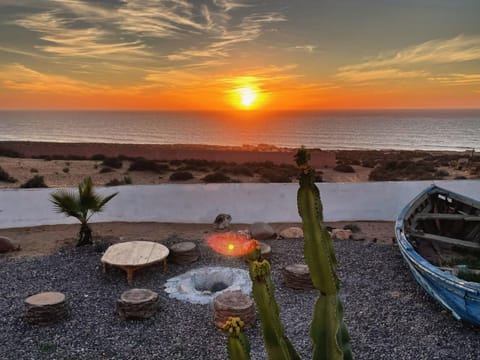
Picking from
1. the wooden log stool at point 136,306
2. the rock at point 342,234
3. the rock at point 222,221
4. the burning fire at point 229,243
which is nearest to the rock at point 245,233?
the burning fire at point 229,243

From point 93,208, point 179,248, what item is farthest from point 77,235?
point 179,248

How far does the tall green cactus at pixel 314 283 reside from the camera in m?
3.05

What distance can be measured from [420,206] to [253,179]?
1509 cm

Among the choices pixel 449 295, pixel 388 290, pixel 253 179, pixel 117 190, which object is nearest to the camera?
pixel 449 295

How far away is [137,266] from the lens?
854cm

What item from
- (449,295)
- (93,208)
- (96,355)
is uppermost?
(93,208)

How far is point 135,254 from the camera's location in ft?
29.3

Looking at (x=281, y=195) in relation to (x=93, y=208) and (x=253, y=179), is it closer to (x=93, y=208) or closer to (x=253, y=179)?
(x=93, y=208)

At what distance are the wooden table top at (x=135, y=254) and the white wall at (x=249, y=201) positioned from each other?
3.69 meters

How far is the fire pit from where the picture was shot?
8.16 m

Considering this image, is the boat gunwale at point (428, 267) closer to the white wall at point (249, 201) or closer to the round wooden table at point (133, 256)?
the white wall at point (249, 201)

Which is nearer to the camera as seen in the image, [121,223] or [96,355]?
[96,355]

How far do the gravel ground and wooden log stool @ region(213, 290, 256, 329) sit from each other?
0.55 feet

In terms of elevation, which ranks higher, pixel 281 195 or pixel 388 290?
pixel 281 195
